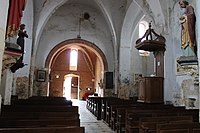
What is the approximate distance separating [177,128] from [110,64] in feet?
44.6

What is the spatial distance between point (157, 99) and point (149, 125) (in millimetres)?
5156

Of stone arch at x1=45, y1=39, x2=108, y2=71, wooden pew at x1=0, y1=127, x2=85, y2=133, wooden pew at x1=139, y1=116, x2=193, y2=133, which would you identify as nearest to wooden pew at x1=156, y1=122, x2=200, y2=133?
wooden pew at x1=139, y1=116, x2=193, y2=133

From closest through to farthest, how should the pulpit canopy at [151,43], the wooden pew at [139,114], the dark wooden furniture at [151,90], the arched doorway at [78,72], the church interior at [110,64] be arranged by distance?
the church interior at [110,64], the wooden pew at [139,114], the dark wooden furniture at [151,90], the pulpit canopy at [151,43], the arched doorway at [78,72]

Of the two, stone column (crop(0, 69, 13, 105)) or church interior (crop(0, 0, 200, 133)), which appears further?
stone column (crop(0, 69, 13, 105))

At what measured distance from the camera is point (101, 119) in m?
9.98

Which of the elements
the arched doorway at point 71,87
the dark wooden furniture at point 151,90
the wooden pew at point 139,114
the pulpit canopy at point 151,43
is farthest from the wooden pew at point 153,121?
the arched doorway at point 71,87

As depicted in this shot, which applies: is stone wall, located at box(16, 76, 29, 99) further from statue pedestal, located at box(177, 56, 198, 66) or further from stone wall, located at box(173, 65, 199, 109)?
statue pedestal, located at box(177, 56, 198, 66)

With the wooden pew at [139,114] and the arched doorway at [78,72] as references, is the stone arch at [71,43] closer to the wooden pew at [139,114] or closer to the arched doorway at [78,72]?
the arched doorway at [78,72]

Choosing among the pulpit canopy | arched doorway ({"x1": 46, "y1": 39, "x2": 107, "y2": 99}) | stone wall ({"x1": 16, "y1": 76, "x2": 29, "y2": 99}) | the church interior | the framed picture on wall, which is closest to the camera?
the church interior

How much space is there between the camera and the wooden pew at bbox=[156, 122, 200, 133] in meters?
3.04

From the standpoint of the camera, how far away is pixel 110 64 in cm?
1672

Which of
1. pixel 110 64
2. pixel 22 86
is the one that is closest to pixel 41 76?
pixel 22 86

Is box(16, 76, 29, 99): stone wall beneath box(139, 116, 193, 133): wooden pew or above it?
above

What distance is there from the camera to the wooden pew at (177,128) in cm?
304
